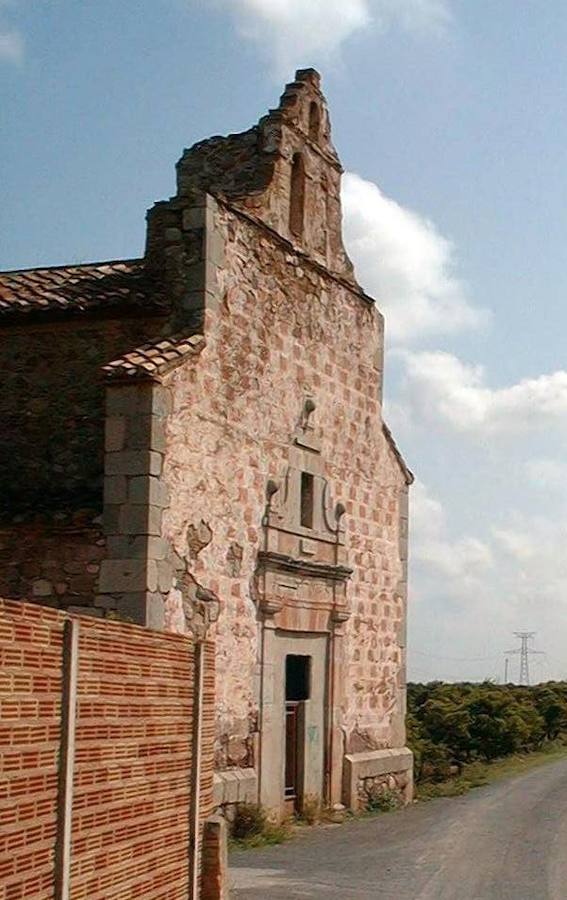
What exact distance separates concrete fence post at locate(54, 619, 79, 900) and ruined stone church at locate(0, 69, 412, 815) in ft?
21.3

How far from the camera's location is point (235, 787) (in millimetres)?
15469

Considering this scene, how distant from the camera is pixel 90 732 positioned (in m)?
7.49

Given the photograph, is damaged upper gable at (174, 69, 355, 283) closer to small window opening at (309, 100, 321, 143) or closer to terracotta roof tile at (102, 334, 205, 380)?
small window opening at (309, 100, 321, 143)

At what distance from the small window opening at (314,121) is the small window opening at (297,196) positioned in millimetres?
796

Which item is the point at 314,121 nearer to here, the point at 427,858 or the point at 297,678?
the point at 297,678

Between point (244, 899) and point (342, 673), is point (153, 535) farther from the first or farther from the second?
point (342, 673)

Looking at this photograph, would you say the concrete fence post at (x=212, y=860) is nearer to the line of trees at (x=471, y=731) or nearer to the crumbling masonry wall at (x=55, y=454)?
the crumbling masonry wall at (x=55, y=454)

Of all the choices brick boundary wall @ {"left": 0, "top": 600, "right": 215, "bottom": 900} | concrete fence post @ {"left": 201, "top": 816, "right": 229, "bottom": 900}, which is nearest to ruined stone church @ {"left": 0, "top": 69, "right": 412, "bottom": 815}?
concrete fence post @ {"left": 201, "top": 816, "right": 229, "bottom": 900}

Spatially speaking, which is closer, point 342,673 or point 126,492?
point 126,492

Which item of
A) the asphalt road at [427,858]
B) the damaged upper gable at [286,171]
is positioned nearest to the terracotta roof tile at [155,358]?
the damaged upper gable at [286,171]

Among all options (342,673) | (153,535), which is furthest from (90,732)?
(342,673)

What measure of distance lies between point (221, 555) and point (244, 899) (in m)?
5.21

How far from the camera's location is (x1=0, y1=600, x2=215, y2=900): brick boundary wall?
6.43m

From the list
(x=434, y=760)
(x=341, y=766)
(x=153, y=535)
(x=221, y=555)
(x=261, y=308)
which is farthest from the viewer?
(x=434, y=760)
